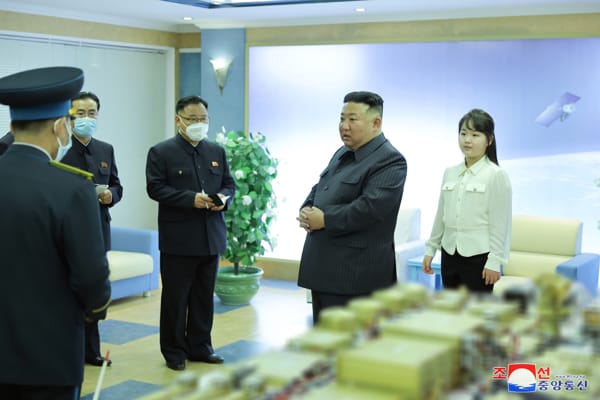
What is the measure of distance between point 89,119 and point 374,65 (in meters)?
3.63

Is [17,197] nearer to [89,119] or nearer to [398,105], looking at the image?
[89,119]

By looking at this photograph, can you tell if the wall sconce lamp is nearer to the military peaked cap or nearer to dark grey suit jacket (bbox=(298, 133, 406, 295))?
dark grey suit jacket (bbox=(298, 133, 406, 295))

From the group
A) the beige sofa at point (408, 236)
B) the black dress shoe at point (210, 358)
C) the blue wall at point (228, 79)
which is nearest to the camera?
the black dress shoe at point (210, 358)

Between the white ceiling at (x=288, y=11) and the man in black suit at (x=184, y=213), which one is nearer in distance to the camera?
the man in black suit at (x=184, y=213)

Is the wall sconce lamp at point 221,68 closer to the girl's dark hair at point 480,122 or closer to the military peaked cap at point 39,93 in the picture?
the girl's dark hair at point 480,122

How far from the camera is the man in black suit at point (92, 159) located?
4.74 meters

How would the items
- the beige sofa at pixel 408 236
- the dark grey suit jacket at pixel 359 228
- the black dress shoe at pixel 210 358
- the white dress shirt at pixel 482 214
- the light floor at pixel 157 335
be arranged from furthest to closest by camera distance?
the beige sofa at pixel 408 236 < the black dress shoe at pixel 210 358 < the light floor at pixel 157 335 < the white dress shirt at pixel 482 214 < the dark grey suit jacket at pixel 359 228

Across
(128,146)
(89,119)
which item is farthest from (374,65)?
(89,119)

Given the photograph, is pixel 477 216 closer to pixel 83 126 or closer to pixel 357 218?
pixel 357 218

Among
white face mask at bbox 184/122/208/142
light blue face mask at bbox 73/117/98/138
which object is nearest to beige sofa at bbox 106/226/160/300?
light blue face mask at bbox 73/117/98/138

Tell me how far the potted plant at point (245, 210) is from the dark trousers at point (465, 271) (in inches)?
116

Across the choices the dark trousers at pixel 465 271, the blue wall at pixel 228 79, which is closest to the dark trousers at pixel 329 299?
the dark trousers at pixel 465 271

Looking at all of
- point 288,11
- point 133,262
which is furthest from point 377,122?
point 288,11

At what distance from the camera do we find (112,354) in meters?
5.30
